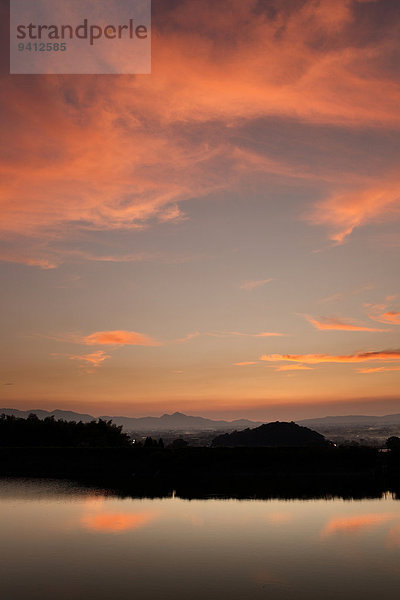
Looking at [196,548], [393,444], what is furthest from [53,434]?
[196,548]

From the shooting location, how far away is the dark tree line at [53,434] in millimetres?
63219

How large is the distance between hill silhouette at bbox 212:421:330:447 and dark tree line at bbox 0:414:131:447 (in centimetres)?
2557

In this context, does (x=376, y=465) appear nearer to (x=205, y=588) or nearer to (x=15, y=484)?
(x=15, y=484)

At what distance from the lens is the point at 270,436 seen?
297 ft

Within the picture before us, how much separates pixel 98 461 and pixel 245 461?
48.4 ft

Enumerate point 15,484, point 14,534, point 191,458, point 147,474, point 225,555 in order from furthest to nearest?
point 191,458 < point 147,474 < point 15,484 < point 14,534 < point 225,555

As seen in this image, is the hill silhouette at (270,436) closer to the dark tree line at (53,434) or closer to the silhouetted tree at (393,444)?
the dark tree line at (53,434)

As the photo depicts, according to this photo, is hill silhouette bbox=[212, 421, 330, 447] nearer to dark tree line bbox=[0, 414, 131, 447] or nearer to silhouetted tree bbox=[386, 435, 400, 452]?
dark tree line bbox=[0, 414, 131, 447]

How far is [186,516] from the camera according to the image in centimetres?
2978

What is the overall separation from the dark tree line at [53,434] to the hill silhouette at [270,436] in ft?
83.9

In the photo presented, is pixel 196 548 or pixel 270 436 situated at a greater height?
pixel 196 548

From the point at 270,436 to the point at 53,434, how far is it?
39.1 meters

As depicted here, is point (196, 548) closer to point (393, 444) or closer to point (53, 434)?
point (393, 444)

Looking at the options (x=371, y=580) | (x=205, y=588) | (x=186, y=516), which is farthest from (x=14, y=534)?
(x=371, y=580)
